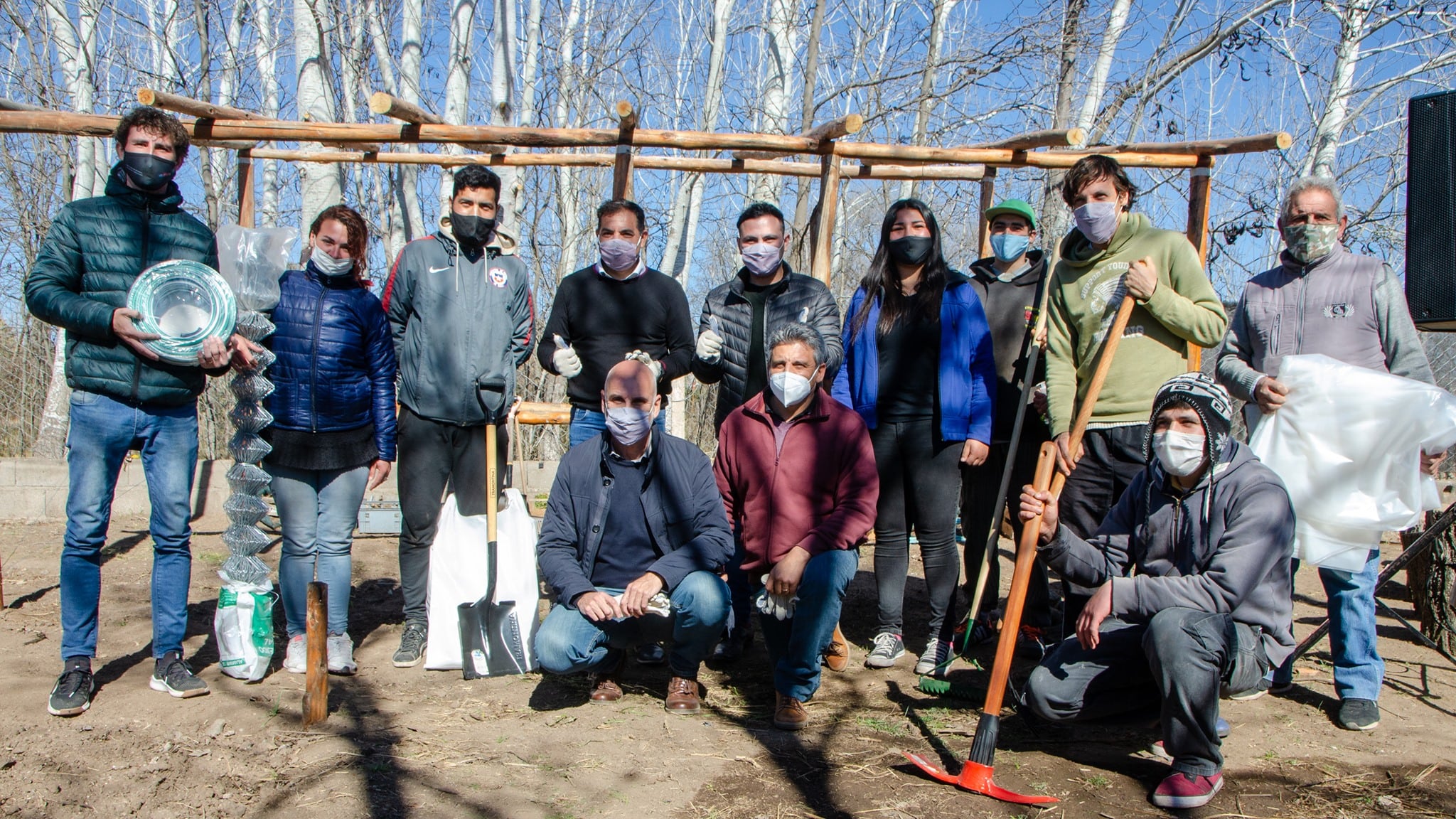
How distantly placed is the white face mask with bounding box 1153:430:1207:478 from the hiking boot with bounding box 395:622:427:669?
3.27 meters

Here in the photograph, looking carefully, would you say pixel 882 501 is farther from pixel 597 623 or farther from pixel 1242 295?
pixel 1242 295

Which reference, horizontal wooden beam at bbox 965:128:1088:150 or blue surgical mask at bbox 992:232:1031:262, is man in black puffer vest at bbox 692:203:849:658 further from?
horizontal wooden beam at bbox 965:128:1088:150

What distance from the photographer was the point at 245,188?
5891 mm

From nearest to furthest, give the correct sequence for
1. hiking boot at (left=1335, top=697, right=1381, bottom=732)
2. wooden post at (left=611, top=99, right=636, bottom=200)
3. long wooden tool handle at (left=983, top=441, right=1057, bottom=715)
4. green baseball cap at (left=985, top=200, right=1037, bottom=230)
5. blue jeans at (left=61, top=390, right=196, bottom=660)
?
long wooden tool handle at (left=983, top=441, right=1057, bottom=715), blue jeans at (left=61, top=390, right=196, bottom=660), hiking boot at (left=1335, top=697, right=1381, bottom=732), green baseball cap at (left=985, top=200, right=1037, bottom=230), wooden post at (left=611, top=99, right=636, bottom=200)

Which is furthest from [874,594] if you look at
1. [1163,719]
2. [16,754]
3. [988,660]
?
[16,754]

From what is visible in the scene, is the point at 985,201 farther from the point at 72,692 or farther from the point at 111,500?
the point at 72,692

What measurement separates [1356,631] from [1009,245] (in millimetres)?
2235

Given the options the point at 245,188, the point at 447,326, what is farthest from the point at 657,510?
the point at 245,188

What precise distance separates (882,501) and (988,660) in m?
0.97

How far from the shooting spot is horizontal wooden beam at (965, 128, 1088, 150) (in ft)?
17.0

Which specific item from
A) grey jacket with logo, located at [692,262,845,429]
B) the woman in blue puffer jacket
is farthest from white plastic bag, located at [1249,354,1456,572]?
the woman in blue puffer jacket

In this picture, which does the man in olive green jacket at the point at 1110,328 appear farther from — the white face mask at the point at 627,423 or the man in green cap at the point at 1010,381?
the white face mask at the point at 627,423

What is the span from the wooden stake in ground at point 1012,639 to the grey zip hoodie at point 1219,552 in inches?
4.2

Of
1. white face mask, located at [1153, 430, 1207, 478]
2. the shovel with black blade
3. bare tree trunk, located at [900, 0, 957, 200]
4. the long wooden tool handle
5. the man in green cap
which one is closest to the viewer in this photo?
white face mask, located at [1153, 430, 1207, 478]
